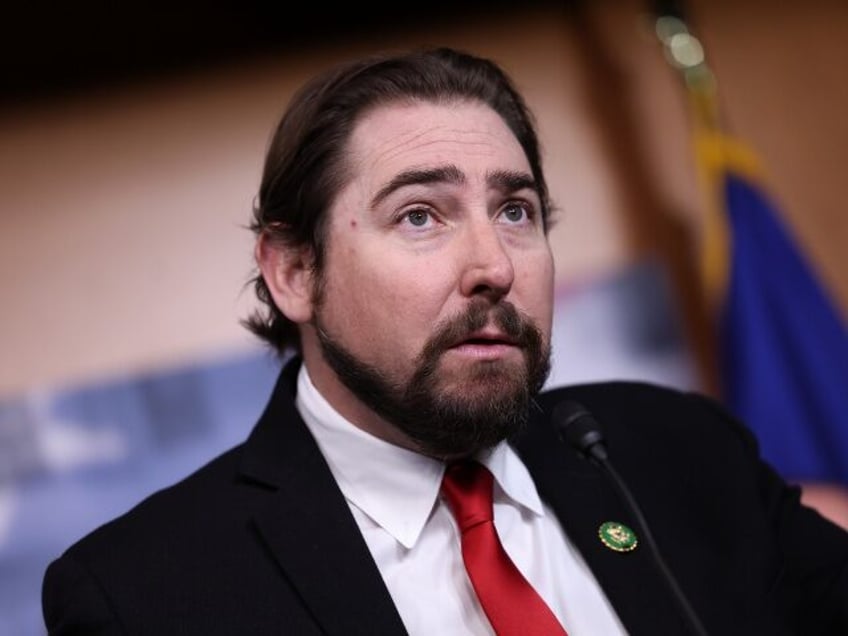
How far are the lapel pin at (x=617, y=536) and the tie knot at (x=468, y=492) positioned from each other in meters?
0.19

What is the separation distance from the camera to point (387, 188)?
5.20 ft

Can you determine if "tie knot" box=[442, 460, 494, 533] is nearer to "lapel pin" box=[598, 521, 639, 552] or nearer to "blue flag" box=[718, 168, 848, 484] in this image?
"lapel pin" box=[598, 521, 639, 552]

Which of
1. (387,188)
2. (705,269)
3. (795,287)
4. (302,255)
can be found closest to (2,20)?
(302,255)

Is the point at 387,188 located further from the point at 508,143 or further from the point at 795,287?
the point at 795,287

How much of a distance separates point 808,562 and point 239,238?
1667mm

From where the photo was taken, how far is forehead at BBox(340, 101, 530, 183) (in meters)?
1.60

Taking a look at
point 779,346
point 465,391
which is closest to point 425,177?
point 465,391

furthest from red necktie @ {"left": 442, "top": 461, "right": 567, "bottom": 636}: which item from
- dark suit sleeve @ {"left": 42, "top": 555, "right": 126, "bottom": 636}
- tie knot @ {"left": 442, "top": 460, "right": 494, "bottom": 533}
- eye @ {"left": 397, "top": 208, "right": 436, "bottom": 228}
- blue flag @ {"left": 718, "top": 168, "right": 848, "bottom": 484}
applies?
blue flag @ {"left": 718, "top": 168, "right": 848, "bottom": 484}

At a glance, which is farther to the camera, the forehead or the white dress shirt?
the forehead

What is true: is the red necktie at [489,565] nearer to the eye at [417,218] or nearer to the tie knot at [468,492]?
the tie knot at [468,492]

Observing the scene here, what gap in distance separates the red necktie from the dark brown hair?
16.4 inches

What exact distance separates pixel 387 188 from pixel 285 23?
1410 millimetres

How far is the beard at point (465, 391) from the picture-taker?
1.48 m

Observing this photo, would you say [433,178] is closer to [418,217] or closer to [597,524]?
[418,217]
